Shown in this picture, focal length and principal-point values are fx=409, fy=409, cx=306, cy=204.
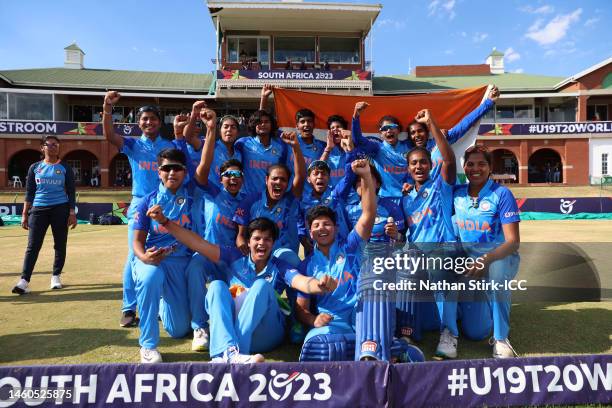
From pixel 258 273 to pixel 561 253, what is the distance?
244 cm

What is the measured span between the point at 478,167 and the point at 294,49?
30024 millimetres

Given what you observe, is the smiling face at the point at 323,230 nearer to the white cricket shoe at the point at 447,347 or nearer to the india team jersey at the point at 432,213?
the india team jersey at the point at 432,213

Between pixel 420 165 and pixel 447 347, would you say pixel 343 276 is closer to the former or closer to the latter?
pixel 447 347

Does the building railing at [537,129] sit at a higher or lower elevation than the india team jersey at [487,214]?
higher

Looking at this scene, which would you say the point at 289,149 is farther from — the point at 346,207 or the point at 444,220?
the point at 444,220

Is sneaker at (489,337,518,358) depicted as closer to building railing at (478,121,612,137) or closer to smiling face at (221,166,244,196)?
smiling face at (221,166,244,196)

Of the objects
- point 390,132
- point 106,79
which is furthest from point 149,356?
point 106,79

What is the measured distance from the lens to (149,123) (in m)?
4.52

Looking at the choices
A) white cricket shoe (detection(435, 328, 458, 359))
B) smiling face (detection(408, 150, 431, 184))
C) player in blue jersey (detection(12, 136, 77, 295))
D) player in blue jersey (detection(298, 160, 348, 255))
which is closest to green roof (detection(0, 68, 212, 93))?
player in blue jersey (detection(12, 136, 77, 295))

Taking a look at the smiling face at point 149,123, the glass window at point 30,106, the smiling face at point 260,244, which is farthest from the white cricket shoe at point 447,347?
the glass window at point 30,106

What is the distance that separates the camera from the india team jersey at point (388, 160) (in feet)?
15.6

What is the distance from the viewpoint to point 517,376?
8.66ft

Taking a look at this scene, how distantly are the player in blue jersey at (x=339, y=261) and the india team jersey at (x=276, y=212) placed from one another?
0.73 m

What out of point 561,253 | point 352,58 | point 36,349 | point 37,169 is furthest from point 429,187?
point 352,58
